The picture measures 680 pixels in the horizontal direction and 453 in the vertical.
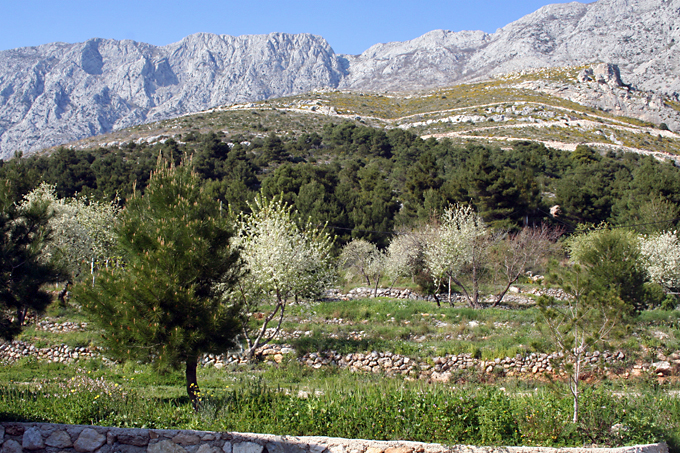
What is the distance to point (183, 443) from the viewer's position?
5.45m

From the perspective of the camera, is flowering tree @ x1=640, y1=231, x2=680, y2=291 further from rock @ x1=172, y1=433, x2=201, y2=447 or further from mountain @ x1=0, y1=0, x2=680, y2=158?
mountain @ x1=0, y1=0, x2=680, y2=158

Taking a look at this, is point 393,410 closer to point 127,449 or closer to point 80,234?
point 127,449

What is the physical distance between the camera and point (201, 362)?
44.0ft

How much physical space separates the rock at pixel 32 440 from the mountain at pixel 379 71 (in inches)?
3977

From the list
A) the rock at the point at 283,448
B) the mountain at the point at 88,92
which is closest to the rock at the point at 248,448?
the rock at the point at 283,448

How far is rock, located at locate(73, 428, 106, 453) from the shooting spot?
18.1 feet

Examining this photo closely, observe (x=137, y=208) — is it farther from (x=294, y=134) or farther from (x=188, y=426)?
(x=294, y=134)

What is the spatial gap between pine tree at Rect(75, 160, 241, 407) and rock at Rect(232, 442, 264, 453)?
97.5 inches

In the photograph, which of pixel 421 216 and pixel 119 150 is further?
pixel 119 150

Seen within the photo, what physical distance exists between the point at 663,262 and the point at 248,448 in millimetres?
28284

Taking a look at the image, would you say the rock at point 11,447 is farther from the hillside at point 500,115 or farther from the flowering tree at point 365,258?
the hillside at point 500,115

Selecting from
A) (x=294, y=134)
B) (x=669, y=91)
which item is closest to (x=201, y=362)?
(x=294, y=134)

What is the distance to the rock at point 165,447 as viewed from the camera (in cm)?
543

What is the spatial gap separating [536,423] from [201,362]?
1050 centimetres
